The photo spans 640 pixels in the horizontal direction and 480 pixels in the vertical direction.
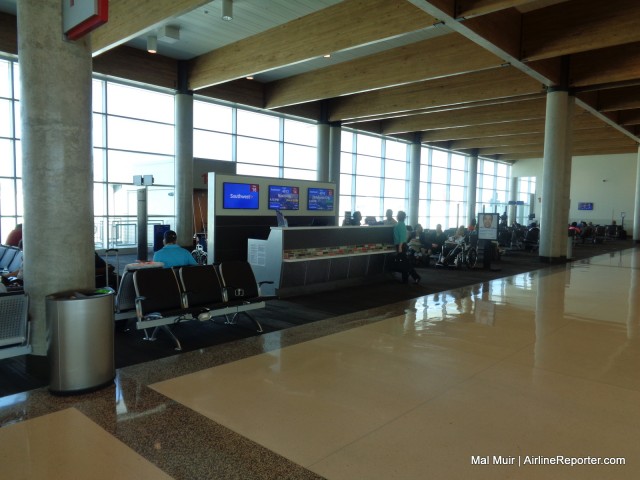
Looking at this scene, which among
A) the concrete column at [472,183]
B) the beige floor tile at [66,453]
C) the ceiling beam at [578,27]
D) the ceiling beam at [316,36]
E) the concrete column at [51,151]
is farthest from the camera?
the concrete column at [472,183]

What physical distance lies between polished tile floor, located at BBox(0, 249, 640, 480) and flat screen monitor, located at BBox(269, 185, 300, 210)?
17.0 ft

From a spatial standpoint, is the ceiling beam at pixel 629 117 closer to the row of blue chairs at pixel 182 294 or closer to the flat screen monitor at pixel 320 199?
the flat screen monitor at pixel 320 199

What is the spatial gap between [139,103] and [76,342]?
1460cm

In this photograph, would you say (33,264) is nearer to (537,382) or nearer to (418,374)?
(418,374)

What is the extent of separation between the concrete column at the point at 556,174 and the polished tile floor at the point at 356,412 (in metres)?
10.0

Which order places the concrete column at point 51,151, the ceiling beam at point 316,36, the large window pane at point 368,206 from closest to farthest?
the concrete column at point 51,151
the ceiling beam at point 316,36
the large window pane at point 368,206

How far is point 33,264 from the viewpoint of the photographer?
476 centimetres

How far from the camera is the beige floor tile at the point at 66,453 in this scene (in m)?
2.77

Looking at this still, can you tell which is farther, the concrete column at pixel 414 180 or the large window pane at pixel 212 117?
the concrete column at pixel 414 180

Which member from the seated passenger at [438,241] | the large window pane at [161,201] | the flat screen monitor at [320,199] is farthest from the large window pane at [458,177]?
the flat screen monitor at [320,199]

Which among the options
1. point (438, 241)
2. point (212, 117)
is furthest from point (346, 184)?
point (438, 241)

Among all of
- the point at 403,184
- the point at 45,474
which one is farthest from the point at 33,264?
the point at 403,184

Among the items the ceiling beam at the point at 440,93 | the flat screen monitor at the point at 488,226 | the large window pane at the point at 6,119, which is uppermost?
the ceiling beam at the point at 440,93

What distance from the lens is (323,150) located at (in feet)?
68.5
